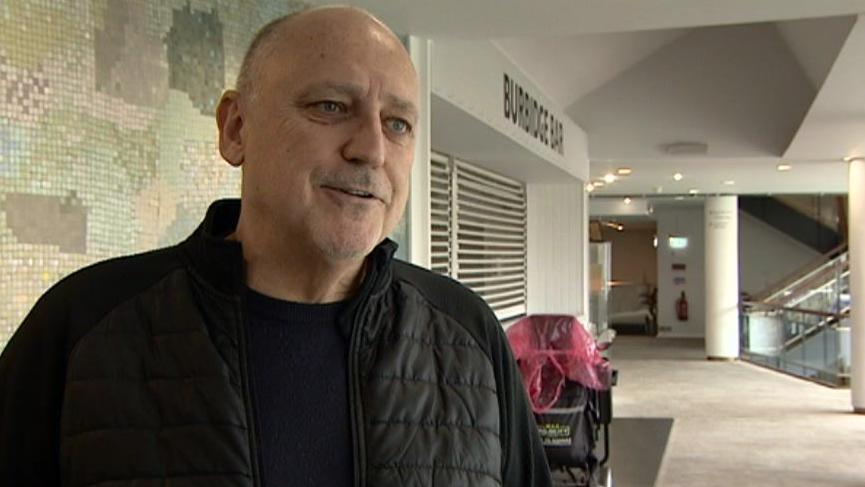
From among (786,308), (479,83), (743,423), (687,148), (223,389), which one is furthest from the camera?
(786,308)

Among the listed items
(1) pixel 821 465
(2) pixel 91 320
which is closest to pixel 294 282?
(2) pixel 91 320

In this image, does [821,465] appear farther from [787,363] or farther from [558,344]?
[787,363]

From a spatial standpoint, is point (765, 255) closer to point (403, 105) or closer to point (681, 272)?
point (681, 272)

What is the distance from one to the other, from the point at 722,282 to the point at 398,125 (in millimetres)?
13983

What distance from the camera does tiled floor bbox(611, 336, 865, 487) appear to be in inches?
253

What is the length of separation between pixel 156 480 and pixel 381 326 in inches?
13.0

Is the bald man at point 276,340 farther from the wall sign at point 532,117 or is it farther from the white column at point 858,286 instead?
the white column at point 858,286

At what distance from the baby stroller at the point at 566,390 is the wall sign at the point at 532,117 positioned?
1315 millimetres

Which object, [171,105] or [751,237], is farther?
[751,237]

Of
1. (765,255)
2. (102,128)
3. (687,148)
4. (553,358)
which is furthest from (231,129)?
(765,255)

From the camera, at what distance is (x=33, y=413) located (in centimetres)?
104

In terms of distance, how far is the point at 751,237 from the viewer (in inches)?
794

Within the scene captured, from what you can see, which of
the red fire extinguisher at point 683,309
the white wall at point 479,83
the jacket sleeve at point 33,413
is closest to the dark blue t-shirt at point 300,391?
the jacket sleeve at point 33,413

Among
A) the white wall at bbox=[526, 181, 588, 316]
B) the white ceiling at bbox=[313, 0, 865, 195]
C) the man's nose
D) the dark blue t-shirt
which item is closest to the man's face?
the man's nose
